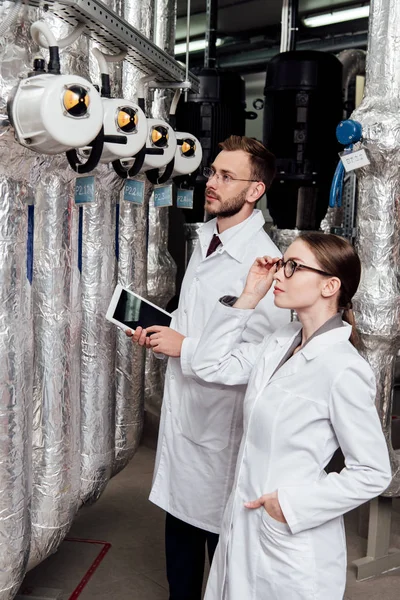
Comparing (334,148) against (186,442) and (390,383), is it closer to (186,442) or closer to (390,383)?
(390,383)

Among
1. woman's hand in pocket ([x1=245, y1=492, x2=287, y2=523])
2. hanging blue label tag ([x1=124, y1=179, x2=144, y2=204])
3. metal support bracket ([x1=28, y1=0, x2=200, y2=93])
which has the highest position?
metal support bracket ([x1=28, y1=0, x2=200, y2=93])

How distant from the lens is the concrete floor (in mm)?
2221

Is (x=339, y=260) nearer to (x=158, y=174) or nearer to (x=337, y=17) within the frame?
(x=158, y=174)

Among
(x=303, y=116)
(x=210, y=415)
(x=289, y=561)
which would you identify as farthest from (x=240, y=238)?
(x=303, y=116)

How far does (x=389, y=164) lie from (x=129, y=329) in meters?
1.03

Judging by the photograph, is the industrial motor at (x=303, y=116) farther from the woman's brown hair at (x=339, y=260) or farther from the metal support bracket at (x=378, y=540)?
the woman's brown hair at (x=339, y=260)

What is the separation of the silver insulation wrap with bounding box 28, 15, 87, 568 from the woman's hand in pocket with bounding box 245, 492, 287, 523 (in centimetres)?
64

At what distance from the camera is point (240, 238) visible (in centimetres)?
183

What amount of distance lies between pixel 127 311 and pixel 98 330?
262 millimetres

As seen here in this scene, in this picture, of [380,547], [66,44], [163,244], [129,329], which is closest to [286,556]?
[129,329]

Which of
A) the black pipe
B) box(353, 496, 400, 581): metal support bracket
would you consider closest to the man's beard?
box(353, 496, 400, 581): metal support bracket

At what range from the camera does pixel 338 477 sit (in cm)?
126

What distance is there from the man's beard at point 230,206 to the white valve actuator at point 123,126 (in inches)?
11.0

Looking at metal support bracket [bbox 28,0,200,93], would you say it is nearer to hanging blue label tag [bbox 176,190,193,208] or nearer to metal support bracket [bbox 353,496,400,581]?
hanging blue label tag [bbox 176,190,193,208]
